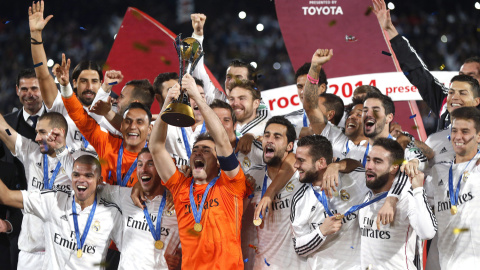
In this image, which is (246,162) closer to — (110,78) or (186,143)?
(186,143)

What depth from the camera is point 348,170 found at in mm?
4383

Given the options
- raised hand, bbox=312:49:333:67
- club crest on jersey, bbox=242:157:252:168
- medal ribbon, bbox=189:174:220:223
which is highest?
raised hand, bbox=312:49:333:67

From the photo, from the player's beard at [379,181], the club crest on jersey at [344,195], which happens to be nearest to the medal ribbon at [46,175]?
the club crest on jersey at [344,195]

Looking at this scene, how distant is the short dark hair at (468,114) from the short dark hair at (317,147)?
2.62 feet

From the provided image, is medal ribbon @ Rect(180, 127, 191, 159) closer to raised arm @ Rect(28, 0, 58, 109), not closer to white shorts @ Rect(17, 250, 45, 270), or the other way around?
raised arm @ Rect(28, 0, 58, 109)

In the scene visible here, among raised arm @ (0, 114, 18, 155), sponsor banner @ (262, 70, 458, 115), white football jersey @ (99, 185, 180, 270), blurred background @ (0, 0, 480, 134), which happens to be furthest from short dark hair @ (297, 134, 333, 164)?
blurred background @ (0, 0, 480, 134)

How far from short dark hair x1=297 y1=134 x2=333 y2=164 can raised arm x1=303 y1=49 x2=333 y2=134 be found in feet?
1.57

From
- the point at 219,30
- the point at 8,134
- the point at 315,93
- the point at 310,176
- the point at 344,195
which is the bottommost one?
the point at 344,195

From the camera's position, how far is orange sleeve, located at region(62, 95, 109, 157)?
4.88 metres

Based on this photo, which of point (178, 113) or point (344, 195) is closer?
point (178, 113)

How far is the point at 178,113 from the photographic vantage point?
370 centimetres

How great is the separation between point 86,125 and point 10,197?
0.71 meters

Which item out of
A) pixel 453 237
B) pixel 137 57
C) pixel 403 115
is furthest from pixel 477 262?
pixel 137 57

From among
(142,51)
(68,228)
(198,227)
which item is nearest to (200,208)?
(198,227)
